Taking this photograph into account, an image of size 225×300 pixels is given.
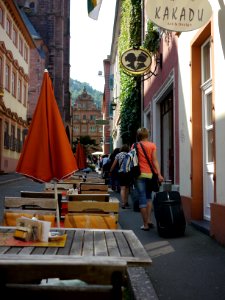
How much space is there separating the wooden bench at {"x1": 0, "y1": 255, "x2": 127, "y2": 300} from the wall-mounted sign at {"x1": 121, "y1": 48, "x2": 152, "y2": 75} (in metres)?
10.8

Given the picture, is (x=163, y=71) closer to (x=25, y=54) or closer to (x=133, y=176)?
(x=133, y=176)

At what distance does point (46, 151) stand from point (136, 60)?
841cm

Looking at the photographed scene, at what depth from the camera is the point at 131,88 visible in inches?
734

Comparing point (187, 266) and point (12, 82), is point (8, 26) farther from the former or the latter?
point (187, 266)

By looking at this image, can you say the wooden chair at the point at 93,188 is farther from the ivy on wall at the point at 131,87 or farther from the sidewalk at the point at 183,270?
the ivy on wall at the point at 131,87

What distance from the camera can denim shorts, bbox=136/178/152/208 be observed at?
26.2 feet

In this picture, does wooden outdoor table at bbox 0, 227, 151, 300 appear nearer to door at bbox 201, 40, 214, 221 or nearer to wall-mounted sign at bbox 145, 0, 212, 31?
wall-mounted sign at bbox 145, 0, 212, 31

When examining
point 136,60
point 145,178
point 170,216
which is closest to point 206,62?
point 145,178

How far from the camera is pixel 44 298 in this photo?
2045 millimetres

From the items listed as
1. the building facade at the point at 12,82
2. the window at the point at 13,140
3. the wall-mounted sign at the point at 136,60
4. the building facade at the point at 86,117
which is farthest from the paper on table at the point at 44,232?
the building facade at the point at 86,117

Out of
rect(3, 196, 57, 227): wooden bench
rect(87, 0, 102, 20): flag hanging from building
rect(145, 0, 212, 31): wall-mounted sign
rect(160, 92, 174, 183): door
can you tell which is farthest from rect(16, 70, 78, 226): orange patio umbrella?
rect(160, 92, 174, 183): door

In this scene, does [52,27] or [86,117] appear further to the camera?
[86,117]

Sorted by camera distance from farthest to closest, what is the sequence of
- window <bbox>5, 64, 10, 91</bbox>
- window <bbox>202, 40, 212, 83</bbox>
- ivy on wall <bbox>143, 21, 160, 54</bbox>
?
window <bbox>5, 64, 10, 91</bbox> < ivy on wall <bbox>143, 21, 160, 54</bbox> < window <bbox>202, 40, 212, 83</bbox>

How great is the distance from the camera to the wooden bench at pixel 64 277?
6.70 feet
